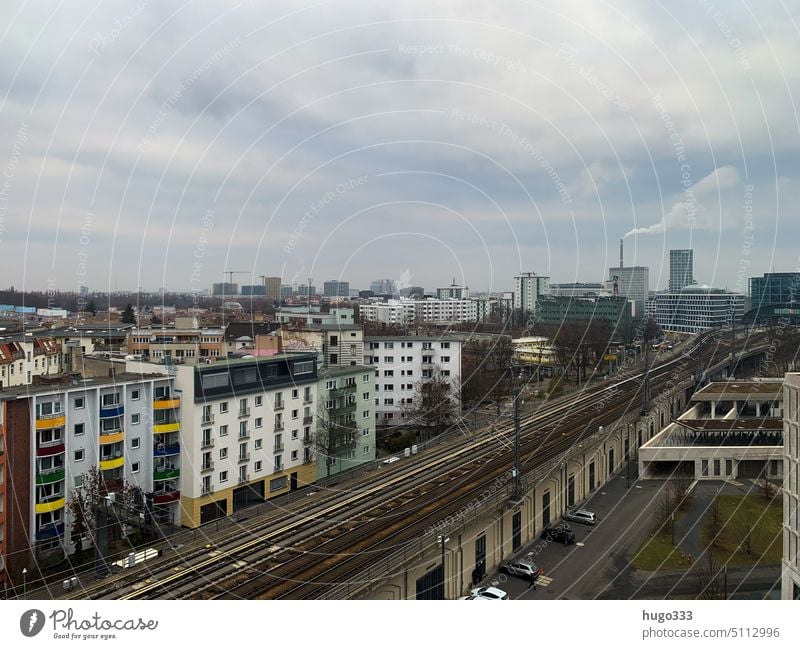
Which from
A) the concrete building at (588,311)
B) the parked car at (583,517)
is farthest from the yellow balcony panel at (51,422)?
the concrete building at (588,311)

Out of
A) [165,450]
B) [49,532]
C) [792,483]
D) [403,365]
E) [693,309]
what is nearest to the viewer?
[792,483]

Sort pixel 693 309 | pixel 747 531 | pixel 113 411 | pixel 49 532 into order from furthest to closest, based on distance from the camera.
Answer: pixel 693 309 → pixel 113 411 → pixel 747 531 → pixel 49 532

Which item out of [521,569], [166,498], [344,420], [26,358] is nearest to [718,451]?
[521,569]

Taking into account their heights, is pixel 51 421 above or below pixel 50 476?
above

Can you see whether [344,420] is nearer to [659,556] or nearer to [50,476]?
[50,476]

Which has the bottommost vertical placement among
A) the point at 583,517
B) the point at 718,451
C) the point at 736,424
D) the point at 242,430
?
the point at 583,517

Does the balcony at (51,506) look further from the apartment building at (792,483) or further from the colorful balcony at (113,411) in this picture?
the apartment building at (792,483)

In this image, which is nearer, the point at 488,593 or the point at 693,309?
the point at 488,593
